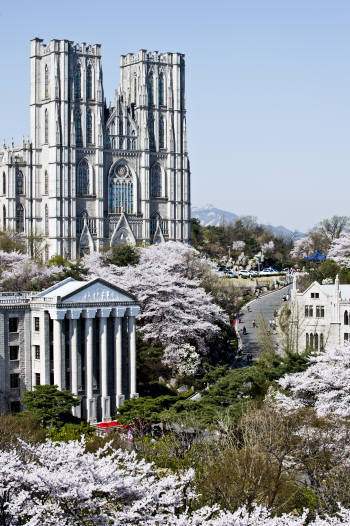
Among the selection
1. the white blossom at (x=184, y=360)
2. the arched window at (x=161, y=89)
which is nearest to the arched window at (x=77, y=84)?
the arched window at (x=161, y=89)

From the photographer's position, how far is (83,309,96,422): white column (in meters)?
66.8

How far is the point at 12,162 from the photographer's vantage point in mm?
130500

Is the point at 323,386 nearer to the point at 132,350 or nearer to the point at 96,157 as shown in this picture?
the point at 132,350

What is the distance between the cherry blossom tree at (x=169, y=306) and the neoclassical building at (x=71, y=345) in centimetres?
1095

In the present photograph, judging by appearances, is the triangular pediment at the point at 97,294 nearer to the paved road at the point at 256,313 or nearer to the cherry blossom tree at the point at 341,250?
the paved road at the point at 256,313

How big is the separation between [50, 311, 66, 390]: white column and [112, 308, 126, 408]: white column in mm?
4520

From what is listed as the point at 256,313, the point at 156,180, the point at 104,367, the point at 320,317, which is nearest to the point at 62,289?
the point at 104,367

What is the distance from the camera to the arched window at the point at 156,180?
138500 mm

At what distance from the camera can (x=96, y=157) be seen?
131 meters

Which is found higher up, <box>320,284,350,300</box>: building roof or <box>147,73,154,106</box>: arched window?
<box>147,73,154,106</box>: arched window

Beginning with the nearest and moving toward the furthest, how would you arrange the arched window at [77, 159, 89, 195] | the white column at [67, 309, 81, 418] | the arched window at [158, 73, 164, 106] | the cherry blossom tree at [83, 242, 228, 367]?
the white column at [67, 309, 81, 418], the cherry blossom tree at [83, 242, 228, 367], the arched window at [77, 159, 89, 195], the arched window at [158, 73, 164, 106]

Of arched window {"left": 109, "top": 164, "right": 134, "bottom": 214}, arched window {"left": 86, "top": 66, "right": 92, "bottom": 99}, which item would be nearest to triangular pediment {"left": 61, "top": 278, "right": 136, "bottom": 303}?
arched window {"left": 86, "top": 66, "right": 92, "bottom": 99}

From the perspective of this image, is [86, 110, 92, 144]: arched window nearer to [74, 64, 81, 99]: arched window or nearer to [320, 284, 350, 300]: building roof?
[74, 64, 81, 99]: arched window

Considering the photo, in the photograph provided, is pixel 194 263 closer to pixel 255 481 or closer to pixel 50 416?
pixel 50 416
